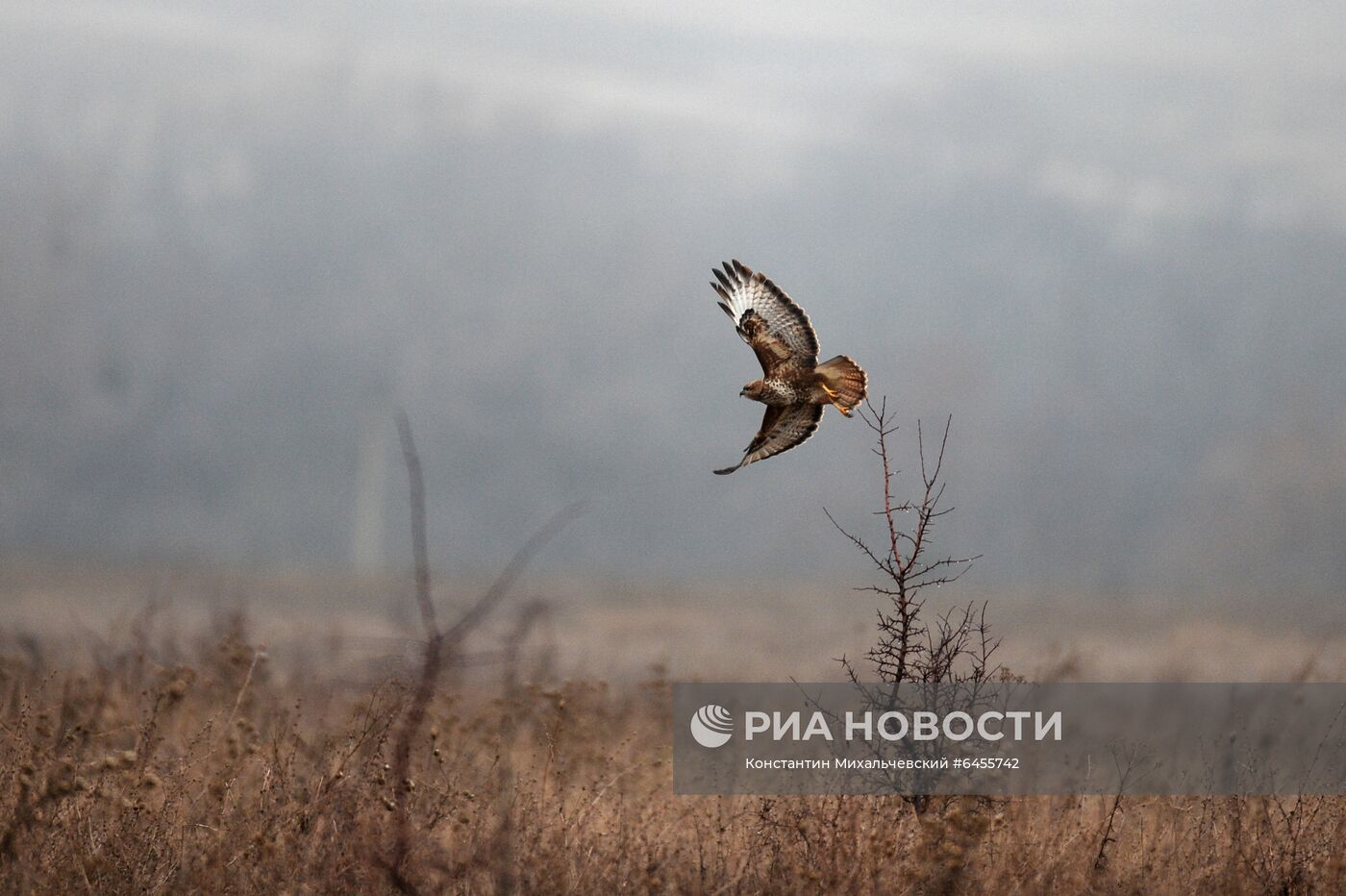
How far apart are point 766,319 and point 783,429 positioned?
0.94m

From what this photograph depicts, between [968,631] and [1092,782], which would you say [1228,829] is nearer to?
[1092,782]

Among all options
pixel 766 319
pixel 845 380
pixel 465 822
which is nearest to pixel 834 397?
pixel 845 380

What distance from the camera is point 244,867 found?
7938 millimetres

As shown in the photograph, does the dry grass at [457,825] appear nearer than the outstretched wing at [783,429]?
Yes

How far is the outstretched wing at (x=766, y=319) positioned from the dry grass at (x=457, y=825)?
3.46 metres

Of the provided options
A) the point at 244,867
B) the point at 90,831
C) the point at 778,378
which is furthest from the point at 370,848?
the point at 778,378

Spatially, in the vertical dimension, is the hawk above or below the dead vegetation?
above

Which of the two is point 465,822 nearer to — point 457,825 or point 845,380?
point 457,825

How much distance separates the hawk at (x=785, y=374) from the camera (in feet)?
31.4

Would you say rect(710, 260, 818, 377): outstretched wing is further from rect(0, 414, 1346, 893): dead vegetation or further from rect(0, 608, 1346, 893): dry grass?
rect(0, 608, 1346, 893): dry grass

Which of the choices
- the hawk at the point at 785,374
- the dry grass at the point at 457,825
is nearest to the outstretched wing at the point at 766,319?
the hawk at the point at 785,374

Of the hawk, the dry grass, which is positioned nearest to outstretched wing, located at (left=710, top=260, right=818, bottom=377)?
the hawk

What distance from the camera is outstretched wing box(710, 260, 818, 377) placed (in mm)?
9812

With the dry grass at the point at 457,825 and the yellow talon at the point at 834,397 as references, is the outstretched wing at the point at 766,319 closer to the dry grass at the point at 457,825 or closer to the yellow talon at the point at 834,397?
the yellow talon at the point at 834,397
